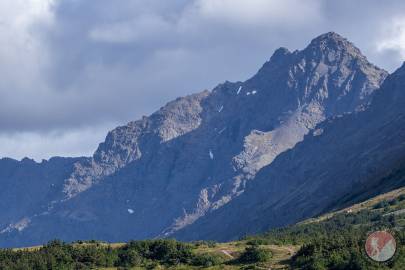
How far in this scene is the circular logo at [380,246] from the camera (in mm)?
166500

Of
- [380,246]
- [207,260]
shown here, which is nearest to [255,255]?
[207,260]

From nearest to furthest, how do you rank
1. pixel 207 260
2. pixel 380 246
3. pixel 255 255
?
1. pixel 380 246
2. pixel 255 255
3. pixel 207 260

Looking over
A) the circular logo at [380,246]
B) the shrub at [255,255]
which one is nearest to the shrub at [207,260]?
the shrub at [255,255]

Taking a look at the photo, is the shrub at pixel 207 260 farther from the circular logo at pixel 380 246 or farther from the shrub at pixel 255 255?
the circular logo at pixel 380 246

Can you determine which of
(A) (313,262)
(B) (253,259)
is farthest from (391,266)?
(B) (253,259)

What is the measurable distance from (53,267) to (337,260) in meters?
61.7

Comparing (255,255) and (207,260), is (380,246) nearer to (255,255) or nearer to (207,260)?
(255,255)

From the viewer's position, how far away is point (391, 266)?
532ft

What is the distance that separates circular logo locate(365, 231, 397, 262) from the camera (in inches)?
6555

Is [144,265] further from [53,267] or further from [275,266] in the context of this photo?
[275,266]

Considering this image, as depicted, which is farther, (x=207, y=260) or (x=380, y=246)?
(x=207, y=260)

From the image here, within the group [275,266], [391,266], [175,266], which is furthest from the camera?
[175,266]

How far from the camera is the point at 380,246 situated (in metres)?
176

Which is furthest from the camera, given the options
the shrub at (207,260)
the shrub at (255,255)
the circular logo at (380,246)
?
the shrub at (207,260)
